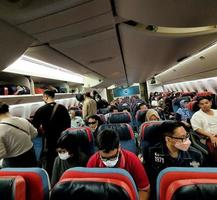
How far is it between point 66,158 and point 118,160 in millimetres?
826

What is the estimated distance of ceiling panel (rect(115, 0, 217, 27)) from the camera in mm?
1940

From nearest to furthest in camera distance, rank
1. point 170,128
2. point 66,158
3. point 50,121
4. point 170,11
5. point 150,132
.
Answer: point 170,11
point 170,128
point 66,158
point 150,132
point 50,121

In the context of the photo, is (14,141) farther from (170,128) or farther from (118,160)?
(170,128)

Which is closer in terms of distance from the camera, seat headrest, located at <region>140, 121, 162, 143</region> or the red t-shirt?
the red t-shirt

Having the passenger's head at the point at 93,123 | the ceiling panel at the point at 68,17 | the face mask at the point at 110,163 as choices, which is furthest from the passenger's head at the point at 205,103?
the ceiling panel at the point at 68,17

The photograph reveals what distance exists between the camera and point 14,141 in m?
3.04

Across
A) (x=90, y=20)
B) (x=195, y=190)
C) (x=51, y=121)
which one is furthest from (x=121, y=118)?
(x=195, y=190)

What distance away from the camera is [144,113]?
218 inches

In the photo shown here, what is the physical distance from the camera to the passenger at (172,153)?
2.45m

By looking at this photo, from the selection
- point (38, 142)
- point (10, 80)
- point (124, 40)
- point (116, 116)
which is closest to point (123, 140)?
point (124, 40)

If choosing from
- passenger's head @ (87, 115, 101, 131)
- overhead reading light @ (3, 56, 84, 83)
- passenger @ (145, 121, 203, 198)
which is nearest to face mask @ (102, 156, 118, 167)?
passenger @ (145, 121, 203, 198)

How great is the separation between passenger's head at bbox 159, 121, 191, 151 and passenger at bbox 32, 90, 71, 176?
1.78 m

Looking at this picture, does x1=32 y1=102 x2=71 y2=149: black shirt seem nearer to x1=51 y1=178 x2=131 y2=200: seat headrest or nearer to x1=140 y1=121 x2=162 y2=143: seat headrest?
x1=140 y1=121 x2=162 y2=143: seat headrest

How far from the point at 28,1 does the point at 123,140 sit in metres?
2.57
